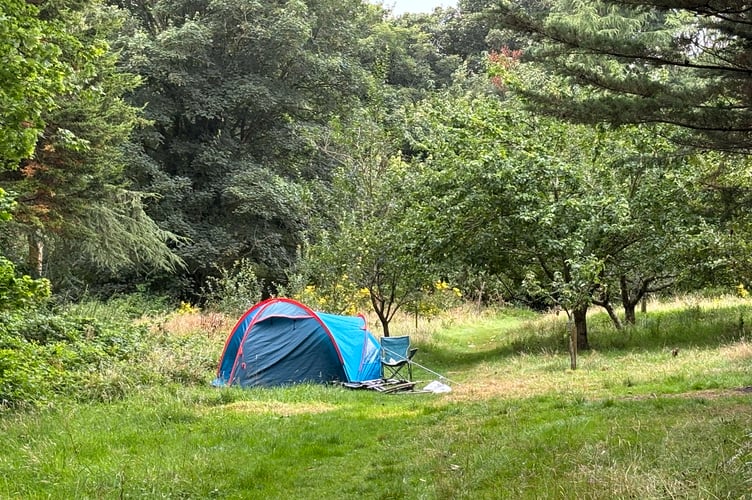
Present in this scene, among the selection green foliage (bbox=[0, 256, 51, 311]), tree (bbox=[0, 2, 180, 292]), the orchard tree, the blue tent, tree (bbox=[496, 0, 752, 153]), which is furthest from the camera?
the orchard tree

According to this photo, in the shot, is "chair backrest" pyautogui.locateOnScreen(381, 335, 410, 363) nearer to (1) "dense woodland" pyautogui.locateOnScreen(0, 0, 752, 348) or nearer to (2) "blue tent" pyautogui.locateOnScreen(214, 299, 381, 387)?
(2) "blue tent" pyautogui.locateOnScreen(214, 299, 381, 387)

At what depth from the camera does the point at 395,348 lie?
12633mm

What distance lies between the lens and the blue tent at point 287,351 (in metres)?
11.4

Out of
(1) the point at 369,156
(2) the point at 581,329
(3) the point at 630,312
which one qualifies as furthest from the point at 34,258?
(3) the point at 630,312

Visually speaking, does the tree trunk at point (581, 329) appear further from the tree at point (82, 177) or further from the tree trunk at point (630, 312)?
the tree at point (82, 177)

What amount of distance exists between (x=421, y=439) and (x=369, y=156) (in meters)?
12.5

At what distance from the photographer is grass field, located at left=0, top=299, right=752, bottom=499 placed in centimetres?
444

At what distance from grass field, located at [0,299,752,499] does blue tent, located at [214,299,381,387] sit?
2.15ft

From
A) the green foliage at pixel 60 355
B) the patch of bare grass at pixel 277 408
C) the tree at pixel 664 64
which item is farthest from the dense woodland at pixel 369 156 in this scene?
the patch of bare grass at pixel 277 408

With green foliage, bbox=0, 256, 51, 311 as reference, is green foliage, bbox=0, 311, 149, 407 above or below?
below

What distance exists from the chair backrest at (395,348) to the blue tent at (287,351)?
2.51ft

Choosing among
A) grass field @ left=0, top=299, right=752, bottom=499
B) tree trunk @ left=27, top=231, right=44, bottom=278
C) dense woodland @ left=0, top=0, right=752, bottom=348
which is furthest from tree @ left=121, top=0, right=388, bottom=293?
grass field @ left=0, top=299, right=752, bottom=499

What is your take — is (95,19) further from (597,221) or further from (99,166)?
(597,221)

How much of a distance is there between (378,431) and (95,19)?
12758 mm
